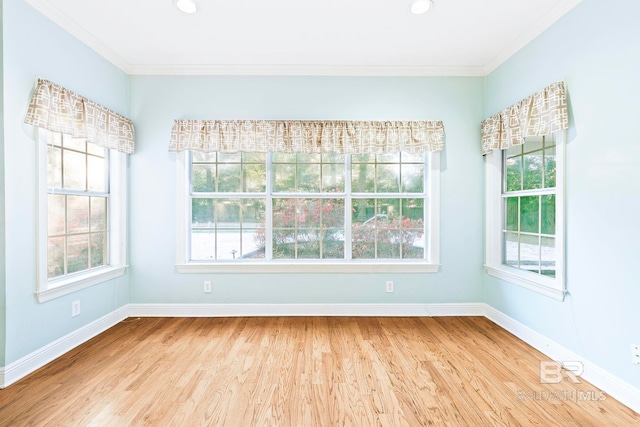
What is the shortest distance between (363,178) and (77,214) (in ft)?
9.26

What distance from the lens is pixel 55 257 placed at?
2.59 meters

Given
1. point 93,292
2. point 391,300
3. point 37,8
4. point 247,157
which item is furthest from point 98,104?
point 391,300

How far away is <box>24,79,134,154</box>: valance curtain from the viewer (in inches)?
88.8

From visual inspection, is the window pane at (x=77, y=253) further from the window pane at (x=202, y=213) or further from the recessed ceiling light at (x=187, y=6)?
the recessed ceiling light at (x=187, y=6)

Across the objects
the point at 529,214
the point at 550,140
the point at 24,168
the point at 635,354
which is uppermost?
the point at 550,140

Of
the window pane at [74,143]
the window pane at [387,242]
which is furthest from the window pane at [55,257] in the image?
the window pane at [387,242]

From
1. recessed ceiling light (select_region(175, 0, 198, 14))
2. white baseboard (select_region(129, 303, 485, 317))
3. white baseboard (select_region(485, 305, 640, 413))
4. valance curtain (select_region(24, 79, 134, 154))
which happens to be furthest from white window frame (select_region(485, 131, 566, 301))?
valance curtain (select_region(24, 79, 134, 154))

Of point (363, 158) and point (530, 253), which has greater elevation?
point (363, 158)

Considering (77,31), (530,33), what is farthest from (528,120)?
(77,31)

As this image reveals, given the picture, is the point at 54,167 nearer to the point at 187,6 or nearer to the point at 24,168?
the point at 24,168

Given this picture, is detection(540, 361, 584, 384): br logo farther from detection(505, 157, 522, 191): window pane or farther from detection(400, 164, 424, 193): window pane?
detection(400, 164, 424, 193): window pane

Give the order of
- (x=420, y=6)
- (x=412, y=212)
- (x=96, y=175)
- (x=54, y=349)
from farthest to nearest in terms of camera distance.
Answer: (x=412, y=212)
(x=96, y=175)
(x=54, y=349)
(x=420, y=6)

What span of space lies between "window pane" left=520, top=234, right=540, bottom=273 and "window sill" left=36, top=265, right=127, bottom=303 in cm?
407

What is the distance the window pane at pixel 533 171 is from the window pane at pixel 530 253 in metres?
0.48
